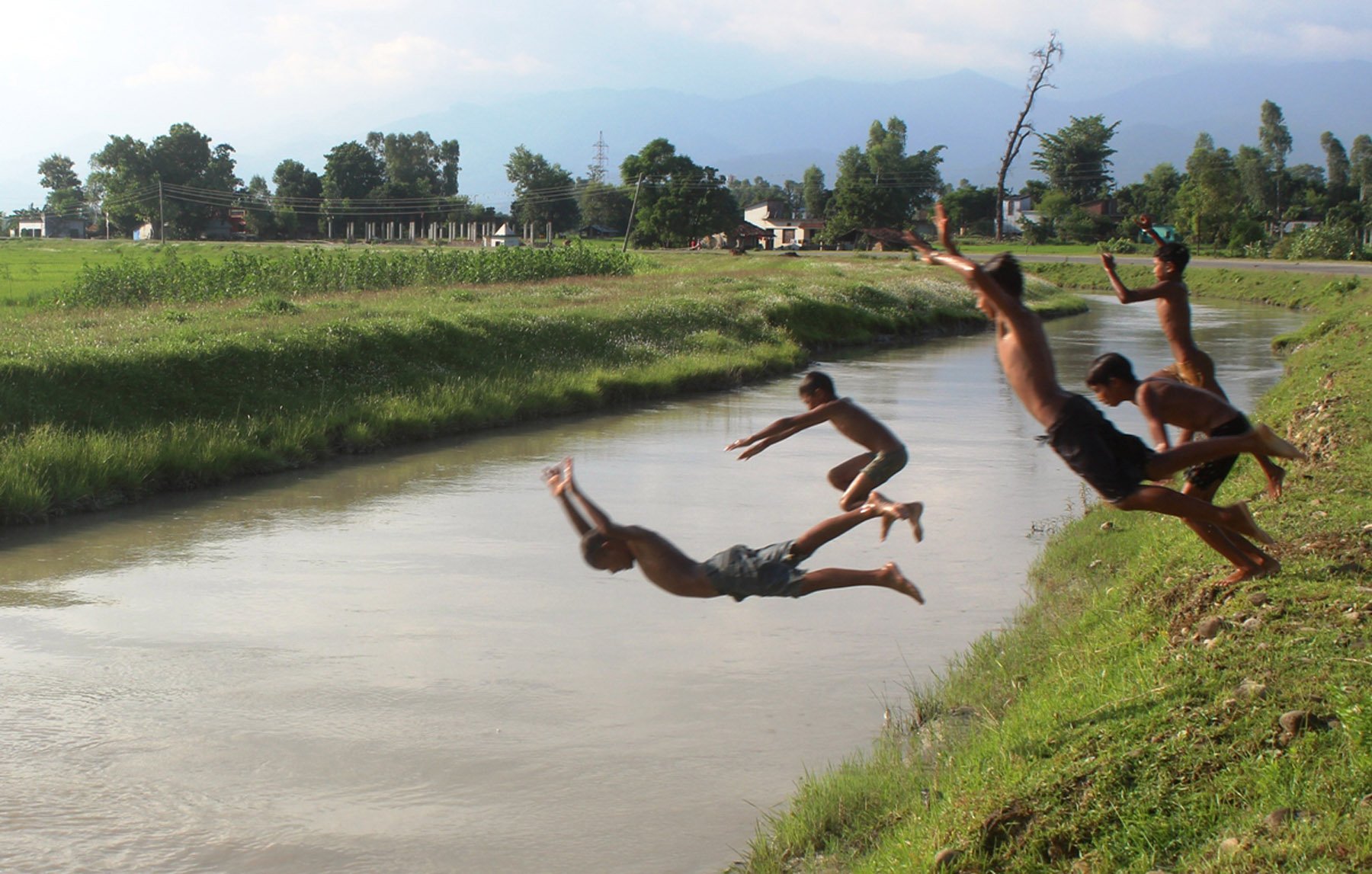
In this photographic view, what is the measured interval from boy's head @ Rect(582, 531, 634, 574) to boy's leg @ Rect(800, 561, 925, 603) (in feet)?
2.60

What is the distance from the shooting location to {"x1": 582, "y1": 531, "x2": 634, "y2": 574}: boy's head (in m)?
5.79

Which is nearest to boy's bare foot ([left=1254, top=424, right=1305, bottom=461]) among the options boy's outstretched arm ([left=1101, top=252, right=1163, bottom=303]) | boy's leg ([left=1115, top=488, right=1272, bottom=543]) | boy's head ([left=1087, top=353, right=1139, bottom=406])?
boy's leg ([left=1115, top=488, right=1272, bottom=543])

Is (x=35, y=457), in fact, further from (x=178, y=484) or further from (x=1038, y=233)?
(x=1038, y=233)

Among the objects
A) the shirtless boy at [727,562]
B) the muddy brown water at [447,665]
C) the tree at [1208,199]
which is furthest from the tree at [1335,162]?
the shirtless boy at [727,562]

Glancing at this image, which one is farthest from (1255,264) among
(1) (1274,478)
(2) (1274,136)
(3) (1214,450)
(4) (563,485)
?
(2) (1274,136)

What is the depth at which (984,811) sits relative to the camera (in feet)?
A: 19.5

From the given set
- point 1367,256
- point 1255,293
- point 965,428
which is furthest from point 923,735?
point 1367,256

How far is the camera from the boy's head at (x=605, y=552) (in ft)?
19.0

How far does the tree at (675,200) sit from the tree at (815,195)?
38.0m

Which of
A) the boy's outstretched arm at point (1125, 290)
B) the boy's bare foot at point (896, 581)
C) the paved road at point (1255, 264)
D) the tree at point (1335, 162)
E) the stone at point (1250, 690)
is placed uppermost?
the tree at point (1335, 162)

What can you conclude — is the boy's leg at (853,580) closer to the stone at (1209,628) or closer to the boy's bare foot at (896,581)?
the boy's bare foot at (896,581)

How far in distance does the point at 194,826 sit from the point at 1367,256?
65943mm

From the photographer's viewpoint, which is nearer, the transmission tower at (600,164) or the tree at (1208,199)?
the tree at (1208,199)

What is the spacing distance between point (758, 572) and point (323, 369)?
1635cm
